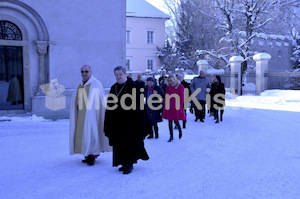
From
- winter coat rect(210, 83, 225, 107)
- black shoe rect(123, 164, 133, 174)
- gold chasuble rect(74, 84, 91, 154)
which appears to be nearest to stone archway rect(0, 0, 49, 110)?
winter coat rect(210, 83, 225, 107)

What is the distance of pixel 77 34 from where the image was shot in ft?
37.8

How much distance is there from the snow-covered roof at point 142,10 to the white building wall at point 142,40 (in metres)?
0.50

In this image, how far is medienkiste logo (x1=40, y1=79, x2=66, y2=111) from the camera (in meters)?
11.2

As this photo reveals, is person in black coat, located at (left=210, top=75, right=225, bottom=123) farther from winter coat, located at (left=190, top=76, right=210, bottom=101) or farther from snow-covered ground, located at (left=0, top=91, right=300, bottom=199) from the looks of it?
snow-covered ground, located at (left=0, top=91, right=300, bottom=199)

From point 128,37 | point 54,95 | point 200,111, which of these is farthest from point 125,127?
point 128,37

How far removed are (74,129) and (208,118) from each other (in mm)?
7278

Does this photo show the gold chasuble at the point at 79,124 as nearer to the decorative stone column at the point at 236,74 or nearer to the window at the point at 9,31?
the window at the point at 9,31

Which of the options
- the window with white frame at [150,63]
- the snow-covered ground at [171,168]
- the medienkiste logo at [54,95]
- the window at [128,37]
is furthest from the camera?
the window with white frame at [150,63]

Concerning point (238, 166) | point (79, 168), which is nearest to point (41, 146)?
point (79, 168)

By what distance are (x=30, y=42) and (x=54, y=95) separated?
2.02m

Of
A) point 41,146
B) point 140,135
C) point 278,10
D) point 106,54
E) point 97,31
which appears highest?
point 278,10

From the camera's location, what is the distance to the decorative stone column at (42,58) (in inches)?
433

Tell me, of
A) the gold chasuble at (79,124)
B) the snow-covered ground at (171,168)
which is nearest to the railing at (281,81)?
the snow-covered ground at (171,168)

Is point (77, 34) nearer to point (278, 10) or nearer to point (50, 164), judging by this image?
point (50, 164)
